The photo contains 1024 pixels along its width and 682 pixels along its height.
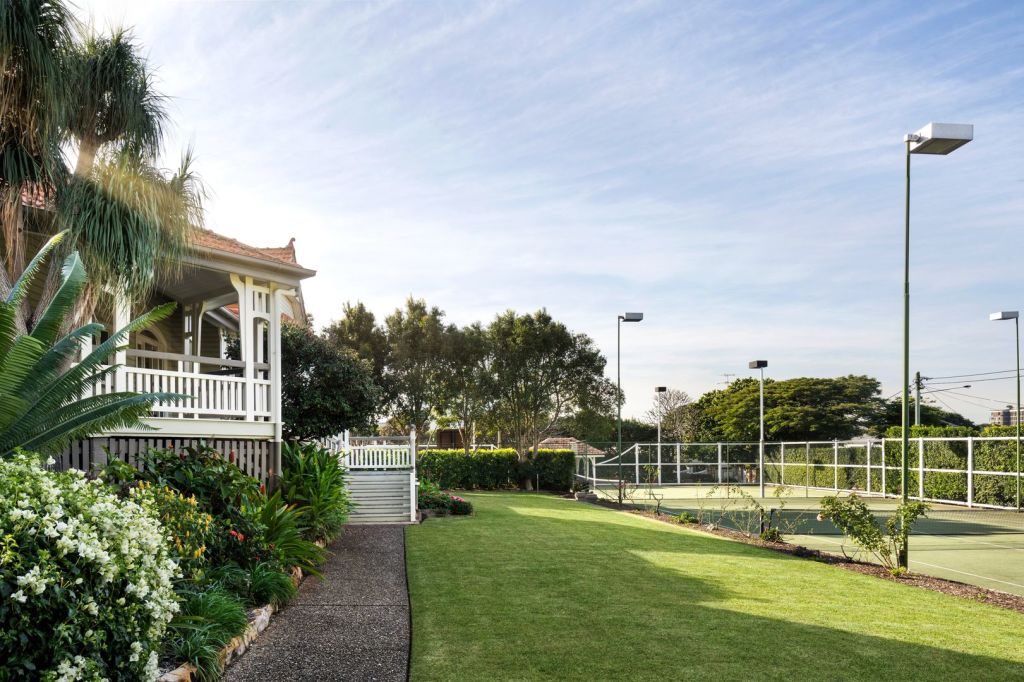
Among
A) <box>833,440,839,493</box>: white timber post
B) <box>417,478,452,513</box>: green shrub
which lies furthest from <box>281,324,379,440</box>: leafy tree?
<box>833,440,839,493</box>: white timber post

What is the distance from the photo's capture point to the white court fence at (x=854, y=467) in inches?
889

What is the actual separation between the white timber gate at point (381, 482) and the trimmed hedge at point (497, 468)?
1055 centimetres

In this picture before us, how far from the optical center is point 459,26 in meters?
12.8

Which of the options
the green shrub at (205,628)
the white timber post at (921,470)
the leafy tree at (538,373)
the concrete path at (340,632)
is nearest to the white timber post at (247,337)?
the concrete path at (340,632)

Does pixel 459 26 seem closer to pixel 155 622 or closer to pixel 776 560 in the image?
pixel 776 560

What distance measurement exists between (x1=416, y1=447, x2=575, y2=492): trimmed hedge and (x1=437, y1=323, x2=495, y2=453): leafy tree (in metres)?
2.02

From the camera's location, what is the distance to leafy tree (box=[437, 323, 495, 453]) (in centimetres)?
3266

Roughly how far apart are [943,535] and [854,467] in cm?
1302

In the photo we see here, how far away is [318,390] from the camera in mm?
16281

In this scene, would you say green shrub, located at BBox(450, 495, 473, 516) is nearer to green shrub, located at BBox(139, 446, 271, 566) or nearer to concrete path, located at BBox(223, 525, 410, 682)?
concrete path, located at BBox(223, 525, 410, 682)

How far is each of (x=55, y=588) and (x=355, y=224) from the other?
15.5 m

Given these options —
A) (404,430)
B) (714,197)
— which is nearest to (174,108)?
(714,197)

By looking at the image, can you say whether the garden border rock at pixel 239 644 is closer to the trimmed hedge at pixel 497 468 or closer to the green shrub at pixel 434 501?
the green shrub at pixel 434 501

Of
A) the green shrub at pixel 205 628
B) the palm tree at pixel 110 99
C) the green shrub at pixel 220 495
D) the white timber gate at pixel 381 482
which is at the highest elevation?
the palm tree at pixel 110 99
